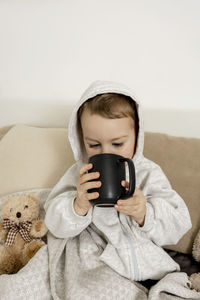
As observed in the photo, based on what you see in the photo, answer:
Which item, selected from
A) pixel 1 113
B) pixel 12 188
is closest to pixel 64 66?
pixel 1 113

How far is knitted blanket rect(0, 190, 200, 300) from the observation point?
3.09 feet

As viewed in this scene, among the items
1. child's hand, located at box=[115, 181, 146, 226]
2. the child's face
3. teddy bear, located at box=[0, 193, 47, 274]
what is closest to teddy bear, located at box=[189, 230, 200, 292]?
child's hand, located at box=[115, 181, 146, 226]

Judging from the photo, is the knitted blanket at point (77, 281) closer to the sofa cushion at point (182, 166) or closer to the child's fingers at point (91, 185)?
the sofa cushion at point (182, 166)

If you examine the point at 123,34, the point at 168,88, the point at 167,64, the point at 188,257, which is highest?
the point at 123,34

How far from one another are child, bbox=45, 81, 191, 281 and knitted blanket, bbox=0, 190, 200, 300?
4cm

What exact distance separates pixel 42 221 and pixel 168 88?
0.77 meters

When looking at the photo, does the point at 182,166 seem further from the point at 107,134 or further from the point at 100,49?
the point at 100,49

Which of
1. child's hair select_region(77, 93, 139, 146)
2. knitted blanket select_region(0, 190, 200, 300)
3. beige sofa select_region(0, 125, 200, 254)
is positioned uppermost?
child's hair select_region(77, 93, 139, 146)

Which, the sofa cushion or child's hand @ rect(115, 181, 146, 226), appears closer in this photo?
child's hand @ rect(115, 181, 146, 226)

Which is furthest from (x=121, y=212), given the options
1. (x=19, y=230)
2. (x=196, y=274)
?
(x=19, y=230)

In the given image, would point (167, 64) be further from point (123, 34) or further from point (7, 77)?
point (7, 77)

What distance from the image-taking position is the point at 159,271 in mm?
1054

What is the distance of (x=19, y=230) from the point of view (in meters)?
1.22

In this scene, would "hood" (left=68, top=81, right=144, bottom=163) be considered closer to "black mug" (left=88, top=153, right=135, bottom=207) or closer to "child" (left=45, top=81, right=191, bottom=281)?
"child" (left=45, top=81, right=191, bottom=281)
